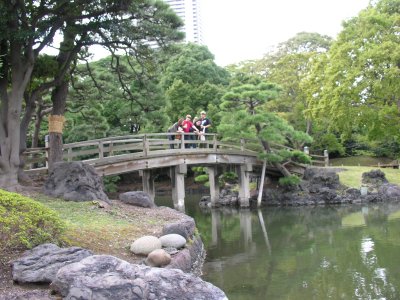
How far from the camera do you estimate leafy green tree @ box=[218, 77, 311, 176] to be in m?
19.8

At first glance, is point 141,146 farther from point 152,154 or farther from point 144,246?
point 144,246

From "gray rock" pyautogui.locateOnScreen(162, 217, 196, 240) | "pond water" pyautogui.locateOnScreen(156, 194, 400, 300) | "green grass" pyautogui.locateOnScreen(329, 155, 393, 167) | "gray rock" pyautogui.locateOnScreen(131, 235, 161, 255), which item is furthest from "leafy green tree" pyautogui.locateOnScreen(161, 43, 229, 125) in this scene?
"gray rock" pyautogui.locateOnScreen(131, 235, 161, 255)

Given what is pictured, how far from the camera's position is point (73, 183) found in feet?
39.1

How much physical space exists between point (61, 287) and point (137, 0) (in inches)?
362

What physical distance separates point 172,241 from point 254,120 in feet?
39.8

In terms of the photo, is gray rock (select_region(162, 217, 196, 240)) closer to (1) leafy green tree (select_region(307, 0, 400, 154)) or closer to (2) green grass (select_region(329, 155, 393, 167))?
(1) leafy green tree (select_region(307, 0, 400, 154))

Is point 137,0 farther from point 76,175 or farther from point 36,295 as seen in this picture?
point 36,295

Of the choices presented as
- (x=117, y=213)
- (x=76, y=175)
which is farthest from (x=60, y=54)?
(x=117, y=213)

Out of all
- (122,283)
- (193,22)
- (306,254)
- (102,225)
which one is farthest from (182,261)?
(193,22)

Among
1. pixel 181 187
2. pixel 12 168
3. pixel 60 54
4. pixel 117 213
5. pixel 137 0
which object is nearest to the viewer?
pixel 117 213

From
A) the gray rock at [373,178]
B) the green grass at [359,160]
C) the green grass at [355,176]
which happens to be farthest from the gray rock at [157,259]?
the green grass at [359,160]

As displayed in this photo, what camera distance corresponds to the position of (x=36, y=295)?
4.97 metres

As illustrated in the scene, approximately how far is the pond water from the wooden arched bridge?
8.58ft

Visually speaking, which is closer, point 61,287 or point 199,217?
point 61,287
